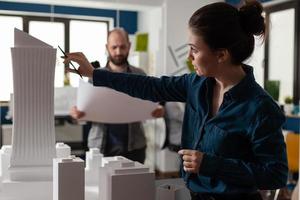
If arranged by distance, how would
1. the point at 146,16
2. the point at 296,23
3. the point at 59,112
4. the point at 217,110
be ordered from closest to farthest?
the point at 217,110, the point at 296,23, the point at 59,112, the point at 146,16

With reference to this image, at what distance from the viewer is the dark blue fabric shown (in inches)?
86.3

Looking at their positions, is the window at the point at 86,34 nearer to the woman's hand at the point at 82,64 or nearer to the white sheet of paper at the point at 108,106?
the white sheet of paper at the point at 108,106

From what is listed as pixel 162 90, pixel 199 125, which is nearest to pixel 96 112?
pixel 162 90

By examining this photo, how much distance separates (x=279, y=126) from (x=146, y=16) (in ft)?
15.7

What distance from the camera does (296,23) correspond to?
4102 millimetres

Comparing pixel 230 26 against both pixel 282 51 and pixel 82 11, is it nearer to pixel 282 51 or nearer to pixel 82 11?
pixel 282 51

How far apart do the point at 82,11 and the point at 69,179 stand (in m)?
4.76

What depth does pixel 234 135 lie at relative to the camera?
93cm

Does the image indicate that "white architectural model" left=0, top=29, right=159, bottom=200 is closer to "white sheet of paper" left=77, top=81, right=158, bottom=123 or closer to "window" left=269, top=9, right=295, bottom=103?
"white sheet of paper" left=77, top=81, right=158, bottom=123

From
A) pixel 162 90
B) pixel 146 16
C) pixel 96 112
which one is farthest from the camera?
pixel 146 16

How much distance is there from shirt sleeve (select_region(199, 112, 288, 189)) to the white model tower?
1.89 ft

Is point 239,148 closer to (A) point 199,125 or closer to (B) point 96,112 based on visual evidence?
(A) point 199,125

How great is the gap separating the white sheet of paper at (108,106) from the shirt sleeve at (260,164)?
116 cm

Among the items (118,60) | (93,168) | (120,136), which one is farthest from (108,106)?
(93,168)
